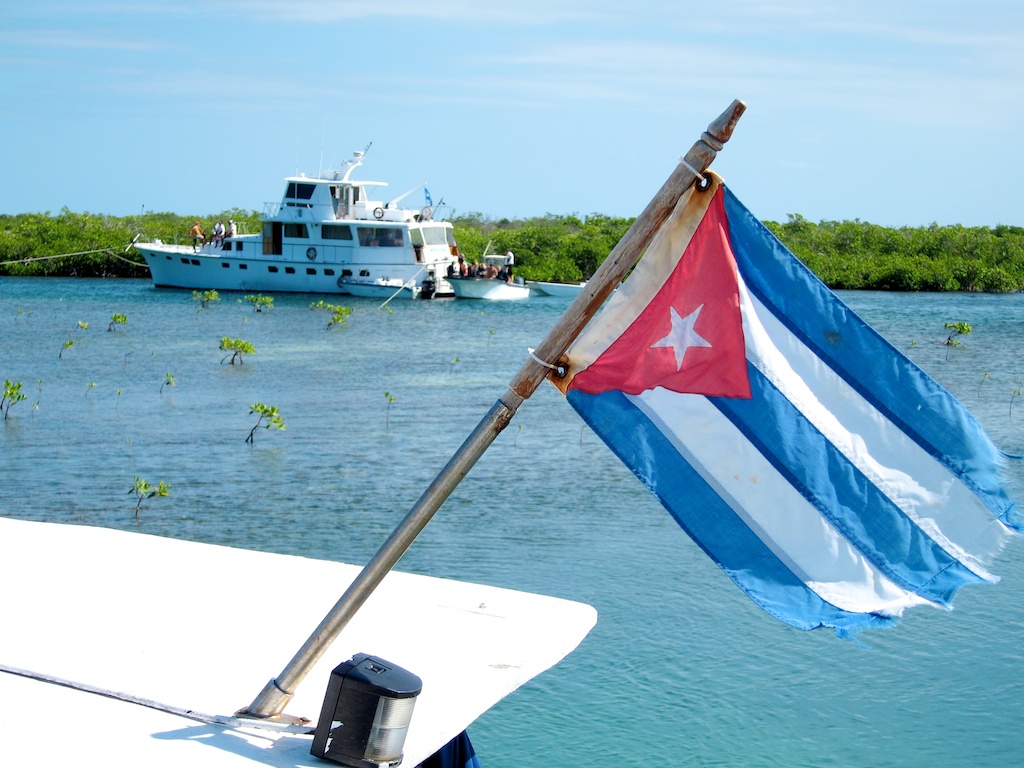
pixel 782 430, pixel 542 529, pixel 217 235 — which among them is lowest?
pixel 542 529

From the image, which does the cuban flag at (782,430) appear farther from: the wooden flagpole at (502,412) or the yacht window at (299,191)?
the yacht window at (299,191)

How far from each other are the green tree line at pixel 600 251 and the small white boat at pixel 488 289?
25.0 feet

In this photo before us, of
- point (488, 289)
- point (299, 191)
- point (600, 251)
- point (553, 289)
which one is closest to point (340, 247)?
point (299, 191)

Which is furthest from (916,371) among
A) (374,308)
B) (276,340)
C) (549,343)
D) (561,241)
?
(561,241)

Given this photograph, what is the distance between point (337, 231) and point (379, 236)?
146 cm

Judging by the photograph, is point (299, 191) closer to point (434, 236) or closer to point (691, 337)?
point (434, 236)

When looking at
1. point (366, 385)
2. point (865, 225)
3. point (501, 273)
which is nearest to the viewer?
point (366, 385)

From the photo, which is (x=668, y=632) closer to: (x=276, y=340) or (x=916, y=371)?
(x=916, y=371)

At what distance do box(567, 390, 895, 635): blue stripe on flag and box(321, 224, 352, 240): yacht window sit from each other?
37.6 meters

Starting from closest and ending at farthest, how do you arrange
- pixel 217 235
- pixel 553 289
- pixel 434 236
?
pixel 434 236 < pixel 217 235 < pixel 553 289

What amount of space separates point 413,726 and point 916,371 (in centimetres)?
164

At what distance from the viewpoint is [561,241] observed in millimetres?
56094

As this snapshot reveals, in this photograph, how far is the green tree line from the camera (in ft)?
171

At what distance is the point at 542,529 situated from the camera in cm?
1074
